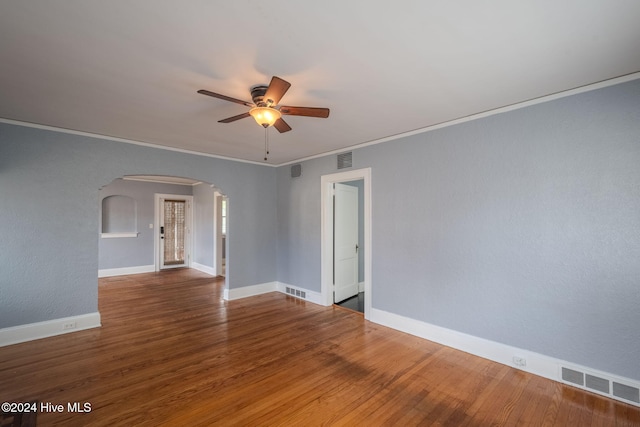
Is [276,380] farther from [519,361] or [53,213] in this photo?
[53,213]

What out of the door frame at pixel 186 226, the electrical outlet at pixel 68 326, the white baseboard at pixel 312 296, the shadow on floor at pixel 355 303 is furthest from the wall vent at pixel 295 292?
the door frame at pixel 186 226

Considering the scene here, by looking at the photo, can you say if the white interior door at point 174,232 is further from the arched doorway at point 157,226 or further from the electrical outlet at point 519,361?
the electrical outlet at point 519,361

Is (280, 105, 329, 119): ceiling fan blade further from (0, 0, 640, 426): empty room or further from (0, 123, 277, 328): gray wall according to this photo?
(0, 123, 277, 328): gray wall

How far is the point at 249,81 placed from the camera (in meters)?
2.32

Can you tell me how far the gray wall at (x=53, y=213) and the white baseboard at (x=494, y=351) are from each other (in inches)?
164

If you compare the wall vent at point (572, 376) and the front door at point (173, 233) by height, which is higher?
the front door at point (173, 233)

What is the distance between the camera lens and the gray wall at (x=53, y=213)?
11.0ft

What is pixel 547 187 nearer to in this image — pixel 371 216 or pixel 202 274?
pixel 371 216

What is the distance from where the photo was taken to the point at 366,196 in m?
4.17

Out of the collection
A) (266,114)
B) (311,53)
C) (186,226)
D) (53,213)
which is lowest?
(186,226)

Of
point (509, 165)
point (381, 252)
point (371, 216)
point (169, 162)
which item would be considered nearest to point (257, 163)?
point (169, 162)

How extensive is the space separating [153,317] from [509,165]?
17.0ft

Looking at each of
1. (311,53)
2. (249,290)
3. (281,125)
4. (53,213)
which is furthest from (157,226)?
(311,53)

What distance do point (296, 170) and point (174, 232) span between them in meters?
5.12
